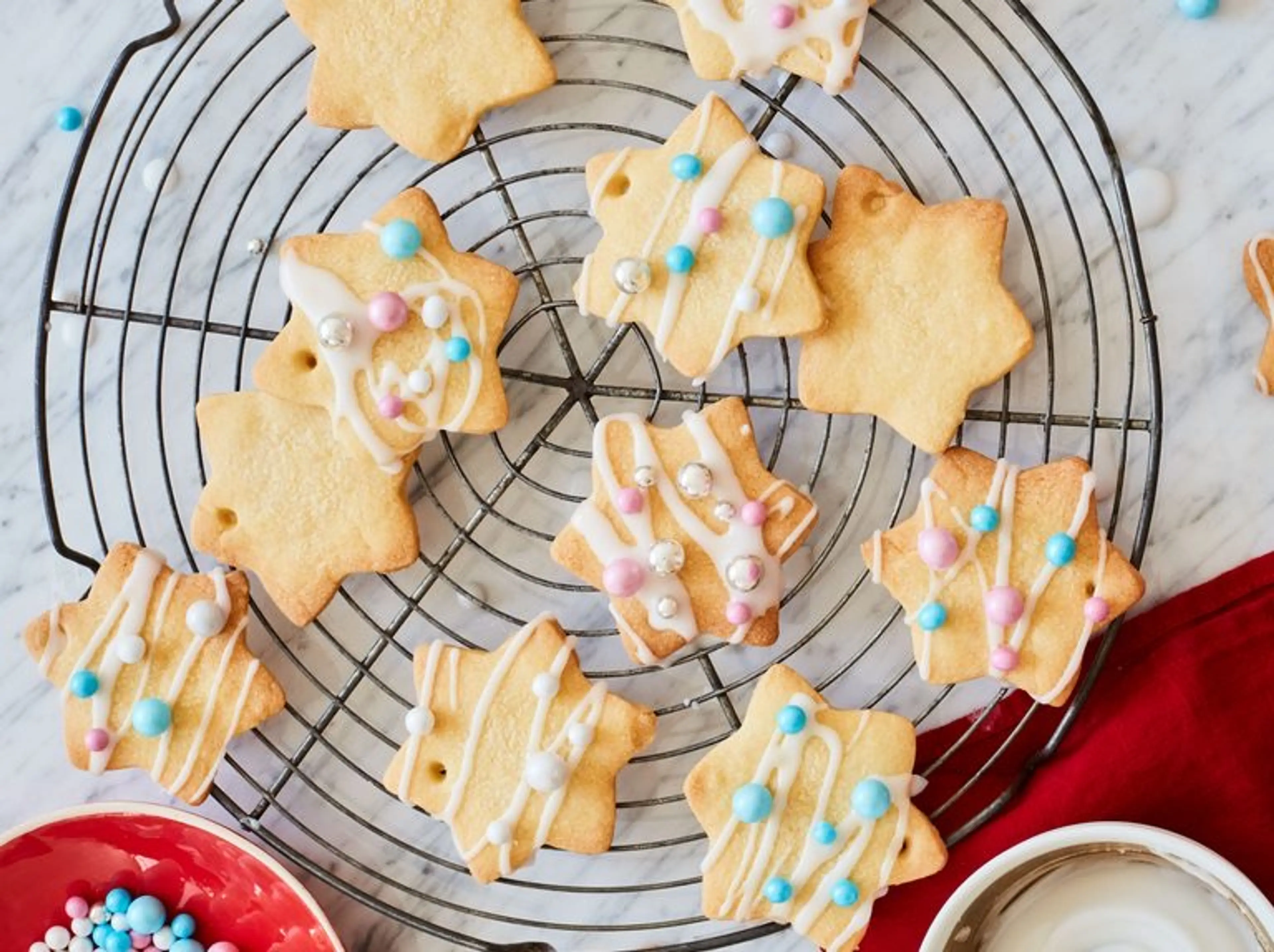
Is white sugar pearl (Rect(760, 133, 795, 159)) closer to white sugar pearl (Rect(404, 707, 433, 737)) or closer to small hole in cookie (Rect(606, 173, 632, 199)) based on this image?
small hole in cookie (Rect(606, 173, 632, 199))

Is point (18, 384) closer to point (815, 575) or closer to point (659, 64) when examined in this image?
point (659, 64)

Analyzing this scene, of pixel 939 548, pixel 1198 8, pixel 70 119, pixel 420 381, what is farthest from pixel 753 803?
pixel 70 119

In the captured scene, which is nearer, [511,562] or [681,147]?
[681,147]

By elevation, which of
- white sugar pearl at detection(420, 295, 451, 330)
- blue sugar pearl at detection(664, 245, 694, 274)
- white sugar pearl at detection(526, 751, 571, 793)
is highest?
blue sugar pearl at detection(664, 245, 694, 274)

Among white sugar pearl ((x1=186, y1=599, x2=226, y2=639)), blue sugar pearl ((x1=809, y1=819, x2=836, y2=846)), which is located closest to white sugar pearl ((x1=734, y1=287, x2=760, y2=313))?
blue sugar pearl ((x1=809, y1=819, x2=836, y2=846))

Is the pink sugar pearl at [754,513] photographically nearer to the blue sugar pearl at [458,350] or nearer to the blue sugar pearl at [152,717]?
the blue sugar pearl at [458,350]

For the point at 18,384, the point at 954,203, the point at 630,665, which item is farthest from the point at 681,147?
the point at 18,384

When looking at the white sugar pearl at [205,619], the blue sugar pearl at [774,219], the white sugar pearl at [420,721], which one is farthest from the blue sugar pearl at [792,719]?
the white sugar pearl at [205,619]
